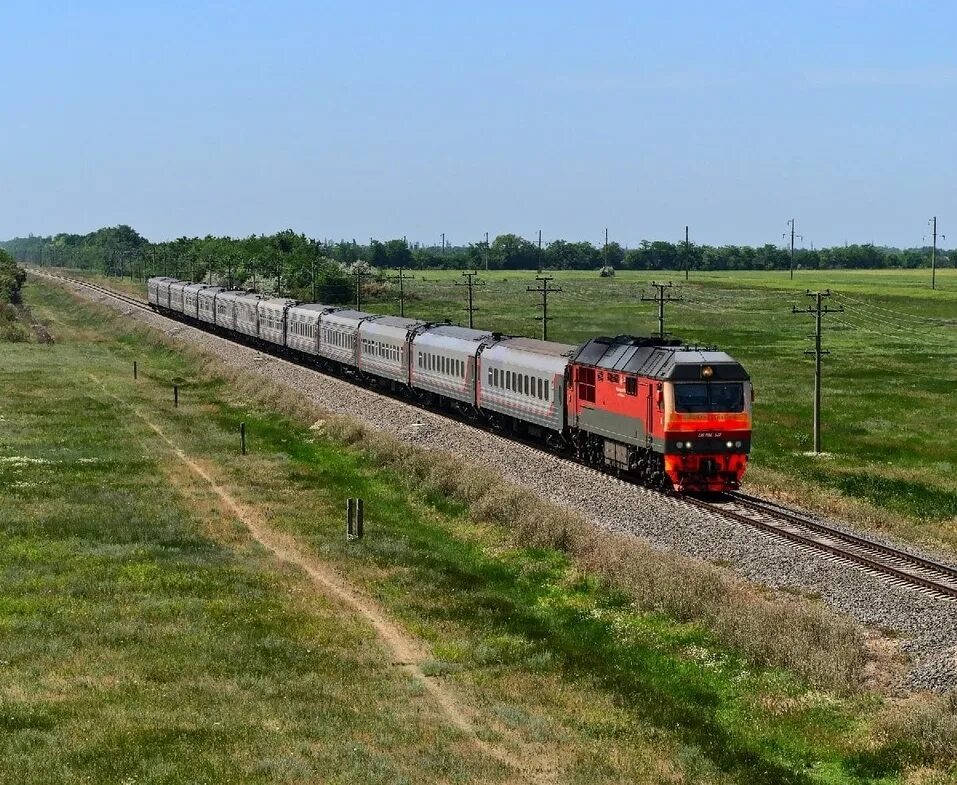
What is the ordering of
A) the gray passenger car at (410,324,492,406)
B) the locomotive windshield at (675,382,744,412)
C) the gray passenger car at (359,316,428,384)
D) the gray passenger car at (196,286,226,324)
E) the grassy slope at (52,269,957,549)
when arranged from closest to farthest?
1. the locomotive windshield at (675,382,744,412)
2. the grassy slope at (52,269,957,549)
3. the gray passenger car at (410,324,492,406)
4. the gray passenger car at (359,316,428,384)
5. the gray passenger car at (196,286,226,324)

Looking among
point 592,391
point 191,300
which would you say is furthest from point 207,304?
point 592,391

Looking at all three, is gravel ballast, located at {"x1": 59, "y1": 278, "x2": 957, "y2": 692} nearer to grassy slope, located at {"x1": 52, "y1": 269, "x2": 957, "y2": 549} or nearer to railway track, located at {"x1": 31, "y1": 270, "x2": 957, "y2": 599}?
railway track, located at {"x1": 31, "y1": 270, "x2": 957, "y2": 599}

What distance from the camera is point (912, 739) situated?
62.5 ft

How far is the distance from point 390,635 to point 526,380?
21560 mm

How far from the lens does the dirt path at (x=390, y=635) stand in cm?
1870

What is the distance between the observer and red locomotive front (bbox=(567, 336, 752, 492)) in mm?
35281

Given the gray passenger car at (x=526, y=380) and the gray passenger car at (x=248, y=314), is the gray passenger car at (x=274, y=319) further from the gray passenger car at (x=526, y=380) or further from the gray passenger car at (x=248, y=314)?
the gray passenger car at (x=526, y=380)

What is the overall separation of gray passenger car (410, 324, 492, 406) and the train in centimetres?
6

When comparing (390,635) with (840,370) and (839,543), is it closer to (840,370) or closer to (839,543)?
(839,543)

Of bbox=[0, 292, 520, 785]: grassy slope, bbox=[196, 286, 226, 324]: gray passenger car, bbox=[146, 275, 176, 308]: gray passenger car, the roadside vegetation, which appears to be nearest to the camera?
bbox=[0, 292, 520, 785]: grassy slope

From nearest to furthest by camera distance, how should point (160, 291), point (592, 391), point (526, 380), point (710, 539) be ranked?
point (710, 539), point (592, 391), point (526, 380), point (160, 291)

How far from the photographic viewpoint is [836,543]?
31.0m

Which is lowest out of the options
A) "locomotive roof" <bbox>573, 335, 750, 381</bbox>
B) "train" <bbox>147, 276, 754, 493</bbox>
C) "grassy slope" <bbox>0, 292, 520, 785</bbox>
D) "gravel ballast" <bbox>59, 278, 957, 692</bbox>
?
"grassy slope" <bbox>0, 292, 520, 785</bbox>

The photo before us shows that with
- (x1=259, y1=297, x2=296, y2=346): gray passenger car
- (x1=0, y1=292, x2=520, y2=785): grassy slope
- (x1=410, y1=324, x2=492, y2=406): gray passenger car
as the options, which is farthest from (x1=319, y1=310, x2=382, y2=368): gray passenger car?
(x1=0, y1=292, x2=520, y2=785): grassy slope
